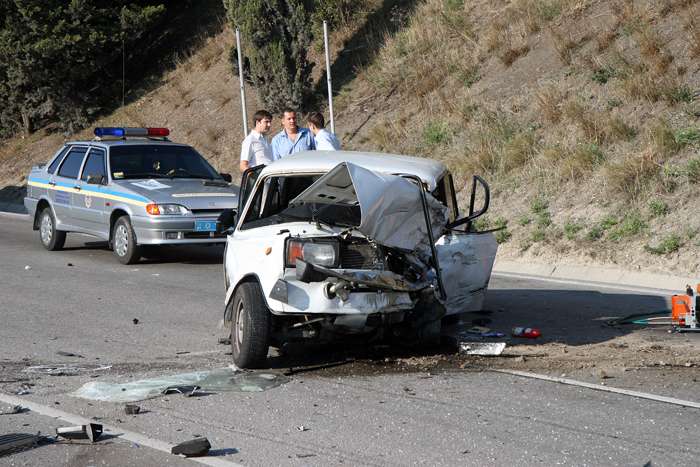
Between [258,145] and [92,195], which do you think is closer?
[258,145]

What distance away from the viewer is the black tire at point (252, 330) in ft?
24.6

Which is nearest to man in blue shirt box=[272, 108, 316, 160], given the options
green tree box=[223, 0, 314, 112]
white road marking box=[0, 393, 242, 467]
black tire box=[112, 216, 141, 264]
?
black tire box=[112, 216, 141, 264]

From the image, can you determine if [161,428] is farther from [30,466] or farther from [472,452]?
[472,452]

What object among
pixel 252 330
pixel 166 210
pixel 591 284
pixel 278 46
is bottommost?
pixel 591 284

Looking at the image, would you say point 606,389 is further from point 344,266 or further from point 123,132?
point 123,132

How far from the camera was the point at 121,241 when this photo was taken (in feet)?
47.3

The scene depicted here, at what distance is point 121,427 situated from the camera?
620 cm

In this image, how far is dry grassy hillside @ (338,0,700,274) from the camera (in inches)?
556

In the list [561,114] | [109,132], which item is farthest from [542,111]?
[109,132]

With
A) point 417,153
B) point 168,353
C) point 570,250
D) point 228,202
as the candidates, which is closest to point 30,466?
point 168,353

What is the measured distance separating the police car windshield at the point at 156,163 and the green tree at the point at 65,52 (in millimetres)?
16031

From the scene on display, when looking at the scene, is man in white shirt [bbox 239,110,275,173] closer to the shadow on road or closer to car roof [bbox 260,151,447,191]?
car roof [bbox 260,151,447,191]

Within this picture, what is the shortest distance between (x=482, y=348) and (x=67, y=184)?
9561 mm

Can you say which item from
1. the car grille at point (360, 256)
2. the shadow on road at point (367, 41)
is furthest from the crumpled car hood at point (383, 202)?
the shadow on road at point (367, 41)
